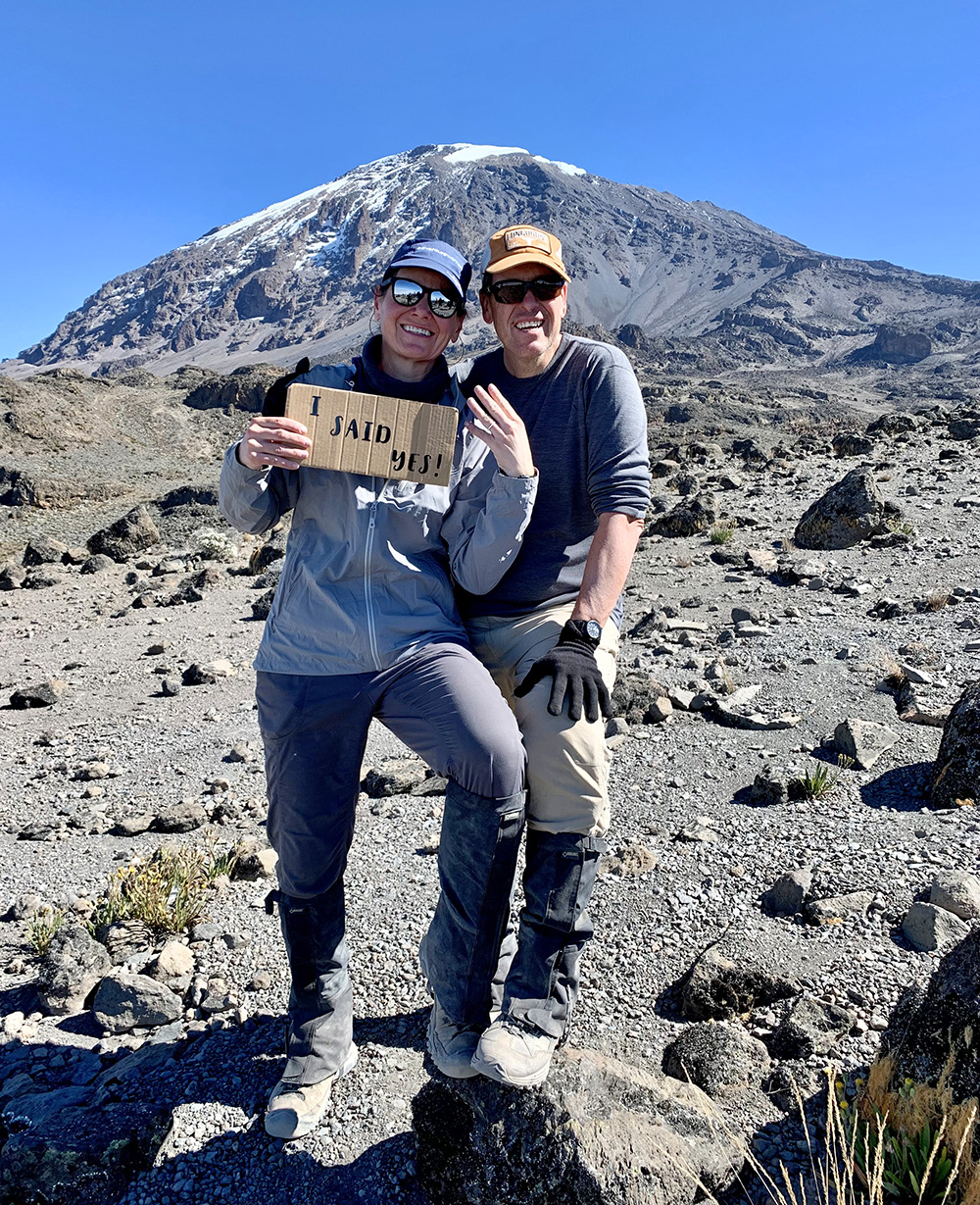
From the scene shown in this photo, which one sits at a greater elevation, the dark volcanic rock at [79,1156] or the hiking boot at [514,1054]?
the hiking boot at [514,1054]

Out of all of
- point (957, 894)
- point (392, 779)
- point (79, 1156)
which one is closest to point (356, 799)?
point (79, 1156)

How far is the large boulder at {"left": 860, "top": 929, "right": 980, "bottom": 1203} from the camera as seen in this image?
6.09ft

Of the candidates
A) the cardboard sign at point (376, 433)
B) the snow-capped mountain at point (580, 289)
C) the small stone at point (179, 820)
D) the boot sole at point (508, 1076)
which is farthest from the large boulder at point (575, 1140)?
the snow-capped mountain at point (580, 289)

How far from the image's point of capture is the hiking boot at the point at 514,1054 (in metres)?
1.98

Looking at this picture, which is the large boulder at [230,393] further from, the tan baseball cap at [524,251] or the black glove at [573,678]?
the black glove at [573,678]

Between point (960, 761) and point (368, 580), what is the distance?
3.09 meters

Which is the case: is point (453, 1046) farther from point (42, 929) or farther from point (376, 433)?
point (42, 929)

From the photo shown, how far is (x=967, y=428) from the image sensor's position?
17.4 m

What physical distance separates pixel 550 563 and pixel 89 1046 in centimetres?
234

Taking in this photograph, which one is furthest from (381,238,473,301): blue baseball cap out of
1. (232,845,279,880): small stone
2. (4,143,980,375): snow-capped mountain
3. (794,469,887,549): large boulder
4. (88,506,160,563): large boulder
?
(4,143,980,375): snow-capped mountain

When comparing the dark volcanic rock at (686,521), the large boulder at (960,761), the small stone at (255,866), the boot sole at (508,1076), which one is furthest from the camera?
the dark volcanic rock at (686,521)

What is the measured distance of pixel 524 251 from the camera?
246cm

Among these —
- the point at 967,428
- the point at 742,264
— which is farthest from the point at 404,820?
the point at 742,264

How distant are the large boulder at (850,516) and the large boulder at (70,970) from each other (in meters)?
9.04
